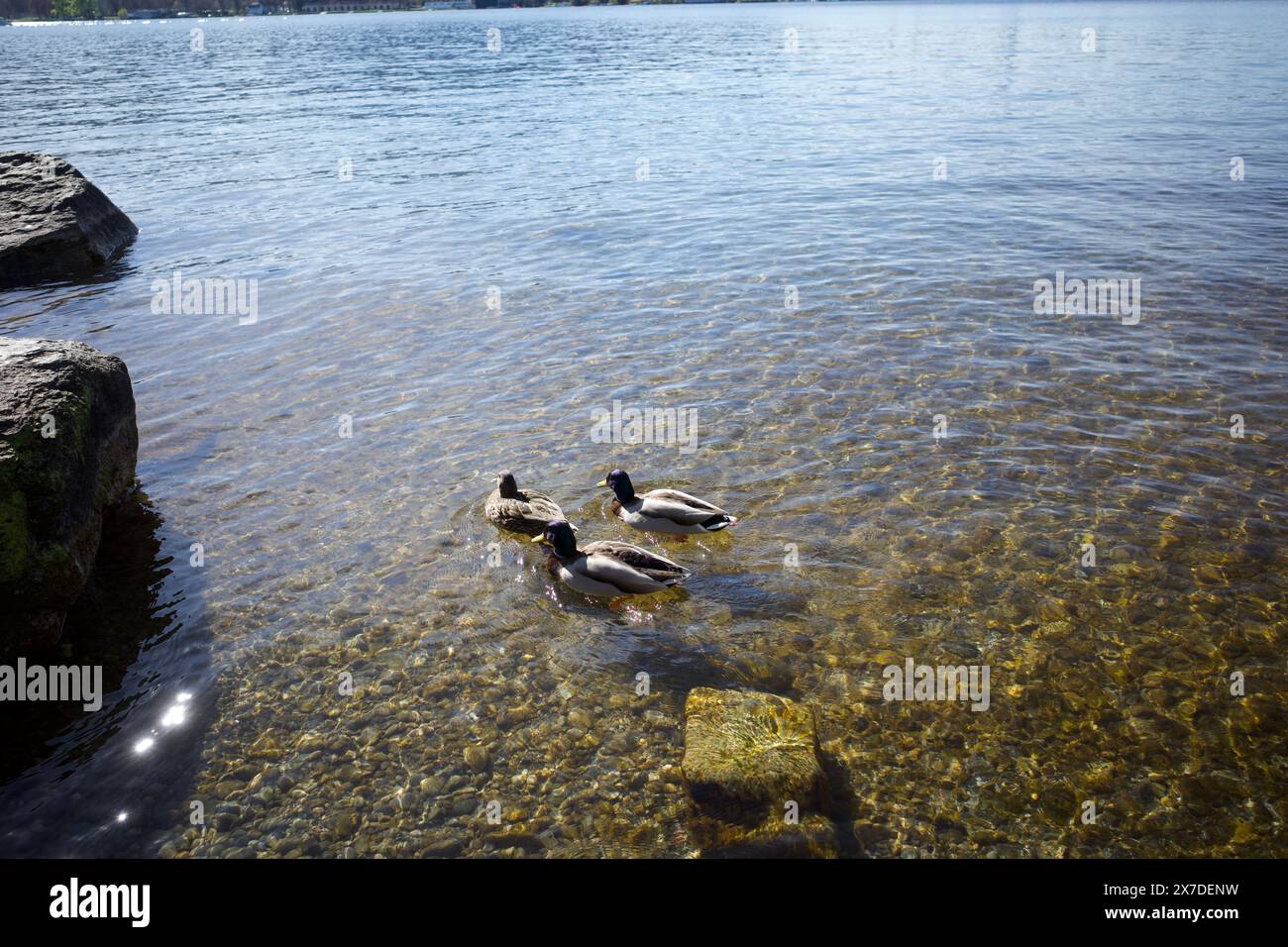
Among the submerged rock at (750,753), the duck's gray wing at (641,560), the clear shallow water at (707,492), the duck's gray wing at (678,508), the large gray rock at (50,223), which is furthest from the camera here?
the large gray rock at (50,223)

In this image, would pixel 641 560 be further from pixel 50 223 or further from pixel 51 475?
pixel 50 223

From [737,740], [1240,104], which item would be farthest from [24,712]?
A: [1240,104]

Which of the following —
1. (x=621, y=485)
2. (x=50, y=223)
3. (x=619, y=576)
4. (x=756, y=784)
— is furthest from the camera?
(x=50, y=223)

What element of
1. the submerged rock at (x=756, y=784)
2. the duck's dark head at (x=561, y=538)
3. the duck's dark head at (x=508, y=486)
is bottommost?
the submerged rock at (x=756, y=784)

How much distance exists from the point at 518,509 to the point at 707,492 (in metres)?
2.57

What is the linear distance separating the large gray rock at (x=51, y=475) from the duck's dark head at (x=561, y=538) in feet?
16.2

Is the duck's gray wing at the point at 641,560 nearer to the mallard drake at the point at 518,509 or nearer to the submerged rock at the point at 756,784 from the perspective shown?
the mallard drake at the point at 518,509

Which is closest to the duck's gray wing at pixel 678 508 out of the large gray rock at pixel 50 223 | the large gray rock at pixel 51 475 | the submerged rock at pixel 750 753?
the submerged rock at pixel 750 753

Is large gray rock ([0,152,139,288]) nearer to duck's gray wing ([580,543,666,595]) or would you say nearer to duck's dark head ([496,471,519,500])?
duck's dark head ([496,471,519,500])

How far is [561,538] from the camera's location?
9602 mm

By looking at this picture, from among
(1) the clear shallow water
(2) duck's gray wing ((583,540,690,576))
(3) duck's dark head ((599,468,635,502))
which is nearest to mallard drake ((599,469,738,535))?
(3) duck's dark head ((599,468,635,502))

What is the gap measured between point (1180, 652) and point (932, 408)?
5.74 meters

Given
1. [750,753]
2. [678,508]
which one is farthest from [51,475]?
[750,753]

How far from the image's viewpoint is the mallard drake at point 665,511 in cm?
1020
